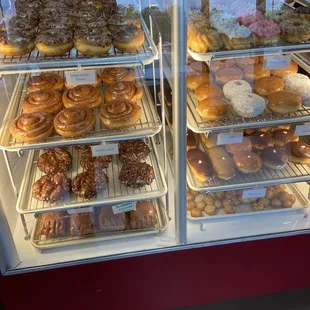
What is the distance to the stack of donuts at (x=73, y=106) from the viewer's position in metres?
2.10

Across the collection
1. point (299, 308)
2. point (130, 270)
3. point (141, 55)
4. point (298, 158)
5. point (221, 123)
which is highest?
point (141, 55)

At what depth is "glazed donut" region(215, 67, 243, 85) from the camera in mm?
2430

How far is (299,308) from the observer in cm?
252

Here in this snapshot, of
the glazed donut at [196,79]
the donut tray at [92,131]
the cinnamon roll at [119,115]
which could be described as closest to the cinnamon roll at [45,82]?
the donut tray at [92,131]

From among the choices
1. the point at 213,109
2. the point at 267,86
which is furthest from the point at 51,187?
the point at 267,86

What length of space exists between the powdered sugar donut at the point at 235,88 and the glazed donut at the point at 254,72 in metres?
0.11

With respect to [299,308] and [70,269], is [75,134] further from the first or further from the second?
[299,308]

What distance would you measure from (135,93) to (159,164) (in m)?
0.45

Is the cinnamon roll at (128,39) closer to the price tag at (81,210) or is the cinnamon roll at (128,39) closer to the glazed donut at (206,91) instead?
the glazed donut at (206,91)

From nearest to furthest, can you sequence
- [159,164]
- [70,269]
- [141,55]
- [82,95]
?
[141,55]
[70,269]
[82,95]
[159,164]

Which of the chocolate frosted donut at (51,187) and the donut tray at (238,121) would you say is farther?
the chocolate frosted donut at (51,187)

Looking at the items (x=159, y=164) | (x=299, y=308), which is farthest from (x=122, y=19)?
(x=299, y=308)

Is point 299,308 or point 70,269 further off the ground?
point 70,269

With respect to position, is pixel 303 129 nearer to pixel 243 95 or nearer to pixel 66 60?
pixel 243 95
